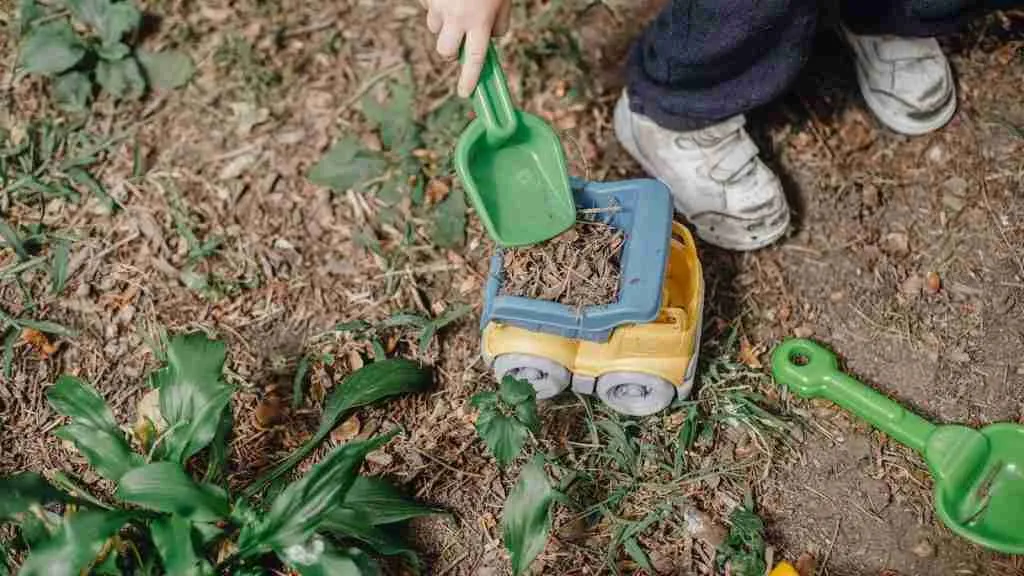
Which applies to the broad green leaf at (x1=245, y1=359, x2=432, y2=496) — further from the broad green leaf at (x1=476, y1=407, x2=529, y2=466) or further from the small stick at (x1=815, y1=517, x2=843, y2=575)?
the small stick at (x1=815, y1=517, x2=843, y2=575)

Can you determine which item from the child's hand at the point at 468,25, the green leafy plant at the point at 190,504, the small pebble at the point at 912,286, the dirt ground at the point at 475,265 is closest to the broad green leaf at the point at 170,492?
the green leafy plant at the point at 190,504

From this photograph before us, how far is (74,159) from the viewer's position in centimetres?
217

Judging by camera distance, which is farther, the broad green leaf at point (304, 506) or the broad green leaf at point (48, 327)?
the broad green leaf at point (48, 327)

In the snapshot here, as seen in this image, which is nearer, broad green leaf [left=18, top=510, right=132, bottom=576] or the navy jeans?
broad green leaf [left=18, top=510, right=132, bottom=576]

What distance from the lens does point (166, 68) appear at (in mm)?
2299

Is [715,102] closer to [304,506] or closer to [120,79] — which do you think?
[304,506]

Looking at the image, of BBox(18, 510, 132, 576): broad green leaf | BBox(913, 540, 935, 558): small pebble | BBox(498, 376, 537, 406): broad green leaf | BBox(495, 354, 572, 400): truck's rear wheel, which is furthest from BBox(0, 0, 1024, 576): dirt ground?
BBox(18, 510, 132, 576): broad green leaf

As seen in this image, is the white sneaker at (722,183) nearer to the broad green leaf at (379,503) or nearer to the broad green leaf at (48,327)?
the broad green leaf at (379,503)

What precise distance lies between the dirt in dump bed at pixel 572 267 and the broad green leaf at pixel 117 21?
116 centimetres

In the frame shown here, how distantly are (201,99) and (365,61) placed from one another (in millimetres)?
386

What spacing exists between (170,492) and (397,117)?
1023 millimetres

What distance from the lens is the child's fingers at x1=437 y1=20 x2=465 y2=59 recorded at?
5.03 ft

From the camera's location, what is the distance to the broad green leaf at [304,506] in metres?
1.52

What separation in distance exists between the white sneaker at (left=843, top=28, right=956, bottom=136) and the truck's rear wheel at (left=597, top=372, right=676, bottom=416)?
2.80 feet
